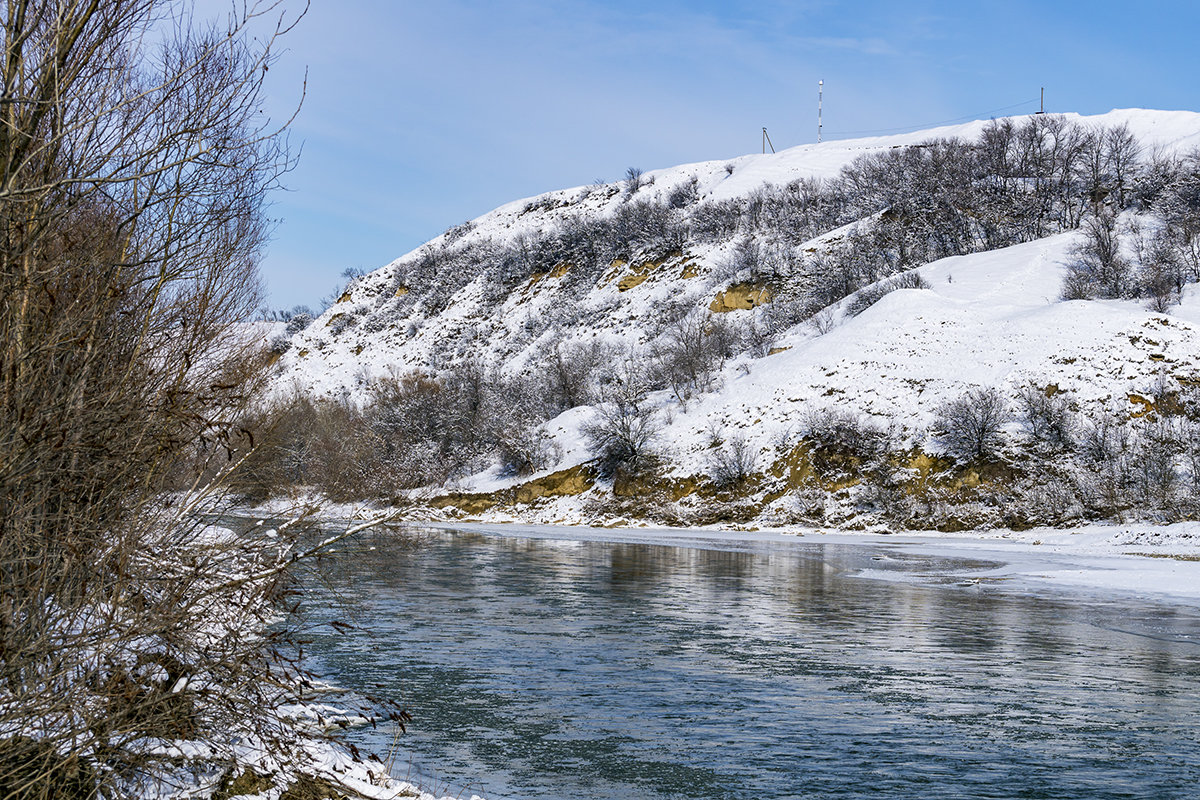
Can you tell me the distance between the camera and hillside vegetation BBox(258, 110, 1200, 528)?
46094 millimetres

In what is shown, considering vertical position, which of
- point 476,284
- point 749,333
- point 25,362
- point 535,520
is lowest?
point 535,520

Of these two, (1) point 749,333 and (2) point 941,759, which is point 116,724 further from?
(1) point 749,333

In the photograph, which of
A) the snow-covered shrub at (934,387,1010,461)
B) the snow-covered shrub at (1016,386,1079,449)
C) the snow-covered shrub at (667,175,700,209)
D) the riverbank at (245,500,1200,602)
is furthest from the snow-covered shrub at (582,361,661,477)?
the snow-covered shrub at (667,175,700,209)

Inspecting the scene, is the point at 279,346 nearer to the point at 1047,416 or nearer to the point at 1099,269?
the point at 1047,416

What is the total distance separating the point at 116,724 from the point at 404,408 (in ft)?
218

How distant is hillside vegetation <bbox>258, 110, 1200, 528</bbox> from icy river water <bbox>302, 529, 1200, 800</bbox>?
4.76 m

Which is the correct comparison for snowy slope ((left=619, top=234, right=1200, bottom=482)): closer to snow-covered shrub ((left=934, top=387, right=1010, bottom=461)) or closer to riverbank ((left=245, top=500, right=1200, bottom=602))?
snow-covered shrub ((left=934, top=387, right=1010, bottom=461))

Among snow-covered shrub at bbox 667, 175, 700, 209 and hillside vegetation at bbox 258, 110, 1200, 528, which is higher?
snow-covered shrub at bbox 667, 175, 700, 209

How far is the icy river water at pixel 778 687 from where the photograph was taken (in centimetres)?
973

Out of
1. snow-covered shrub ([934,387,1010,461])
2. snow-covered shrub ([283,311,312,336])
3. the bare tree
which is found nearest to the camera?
the bare tree

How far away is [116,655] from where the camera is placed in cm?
650

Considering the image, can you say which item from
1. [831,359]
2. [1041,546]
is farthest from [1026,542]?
[831,359]

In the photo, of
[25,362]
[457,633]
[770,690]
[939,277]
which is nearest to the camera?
[25,362]

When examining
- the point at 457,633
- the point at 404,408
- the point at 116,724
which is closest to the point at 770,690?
the point at 457,633
